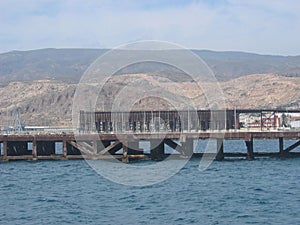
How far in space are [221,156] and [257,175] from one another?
15098mm

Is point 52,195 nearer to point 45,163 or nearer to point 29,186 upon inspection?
point 29,186

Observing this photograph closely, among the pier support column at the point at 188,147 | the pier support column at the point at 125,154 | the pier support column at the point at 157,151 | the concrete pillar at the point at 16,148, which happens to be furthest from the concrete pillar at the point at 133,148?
the concrete pillar at the point at 16,148

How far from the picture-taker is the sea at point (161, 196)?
133ft

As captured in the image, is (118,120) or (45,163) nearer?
(45,163)

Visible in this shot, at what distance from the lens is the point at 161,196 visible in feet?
161

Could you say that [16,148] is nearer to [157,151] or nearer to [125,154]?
[125,154]

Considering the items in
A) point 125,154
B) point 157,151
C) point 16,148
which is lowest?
point 125,154

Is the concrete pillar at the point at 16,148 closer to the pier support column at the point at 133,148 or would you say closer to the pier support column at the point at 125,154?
the pier support column at the point at 133,148

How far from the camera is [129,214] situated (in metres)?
41.8

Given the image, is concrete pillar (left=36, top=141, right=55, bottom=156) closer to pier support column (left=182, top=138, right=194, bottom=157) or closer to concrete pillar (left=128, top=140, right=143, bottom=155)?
concrete pillar (left=128, top=140, right=143, bottom=155)

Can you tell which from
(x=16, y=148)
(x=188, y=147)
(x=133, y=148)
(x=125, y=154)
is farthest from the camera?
(x=16, y=148)

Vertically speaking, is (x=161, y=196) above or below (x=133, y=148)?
below

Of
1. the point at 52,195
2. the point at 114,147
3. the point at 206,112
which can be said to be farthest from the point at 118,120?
the point at 52,195

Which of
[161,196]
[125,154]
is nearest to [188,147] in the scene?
[125,154]
